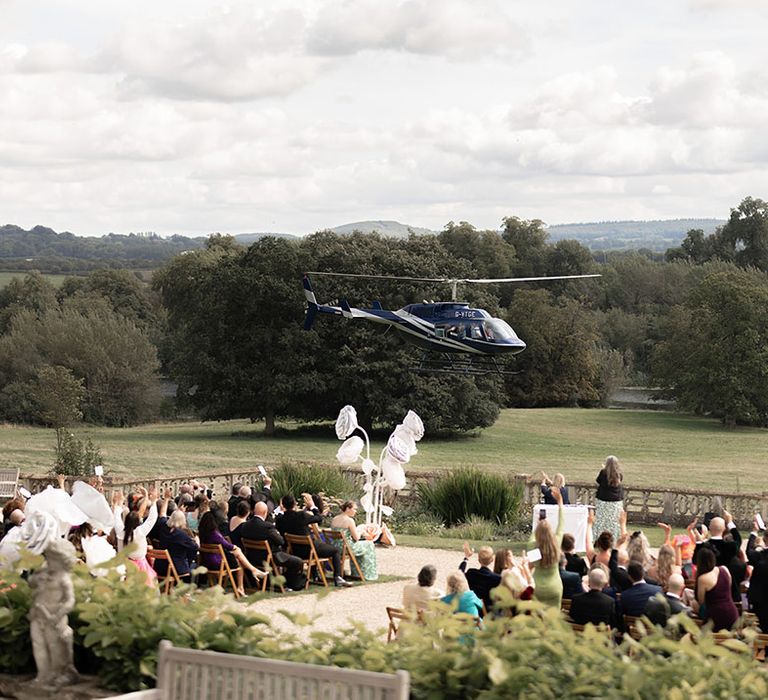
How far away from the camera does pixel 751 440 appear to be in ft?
213

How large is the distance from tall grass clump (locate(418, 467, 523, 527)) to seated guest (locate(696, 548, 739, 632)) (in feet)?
44.0

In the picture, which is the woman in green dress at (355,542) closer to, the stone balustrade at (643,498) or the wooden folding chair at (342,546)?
the wooden folding chair at (342,546)

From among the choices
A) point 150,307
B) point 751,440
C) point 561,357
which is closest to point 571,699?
point 751,440

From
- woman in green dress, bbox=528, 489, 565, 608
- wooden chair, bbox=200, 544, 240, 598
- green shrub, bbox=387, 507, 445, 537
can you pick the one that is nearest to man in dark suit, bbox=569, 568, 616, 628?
woman in green dress, bbox=528, 489, 565, 608

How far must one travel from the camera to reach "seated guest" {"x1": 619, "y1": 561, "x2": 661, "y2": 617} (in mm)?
11305

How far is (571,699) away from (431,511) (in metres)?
19.5

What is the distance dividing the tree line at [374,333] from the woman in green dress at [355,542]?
40.2m

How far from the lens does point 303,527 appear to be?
17422 millimetres

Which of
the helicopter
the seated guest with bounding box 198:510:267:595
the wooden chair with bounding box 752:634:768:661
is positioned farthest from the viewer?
the helicopter

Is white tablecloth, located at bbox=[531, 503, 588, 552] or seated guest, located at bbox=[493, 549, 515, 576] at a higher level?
seated guest, located at bbox=[493, 549, 515, 576]

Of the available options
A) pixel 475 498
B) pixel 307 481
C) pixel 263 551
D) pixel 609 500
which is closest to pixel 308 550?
pixel 263 551

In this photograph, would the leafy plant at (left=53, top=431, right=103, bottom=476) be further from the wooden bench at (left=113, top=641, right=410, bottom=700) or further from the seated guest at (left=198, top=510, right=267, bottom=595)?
the wooden bench at (left=113, top=641, right=410, bottom=700)

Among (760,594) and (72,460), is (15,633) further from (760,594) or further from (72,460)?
(72,460)

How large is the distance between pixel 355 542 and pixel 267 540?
196 centimetres
